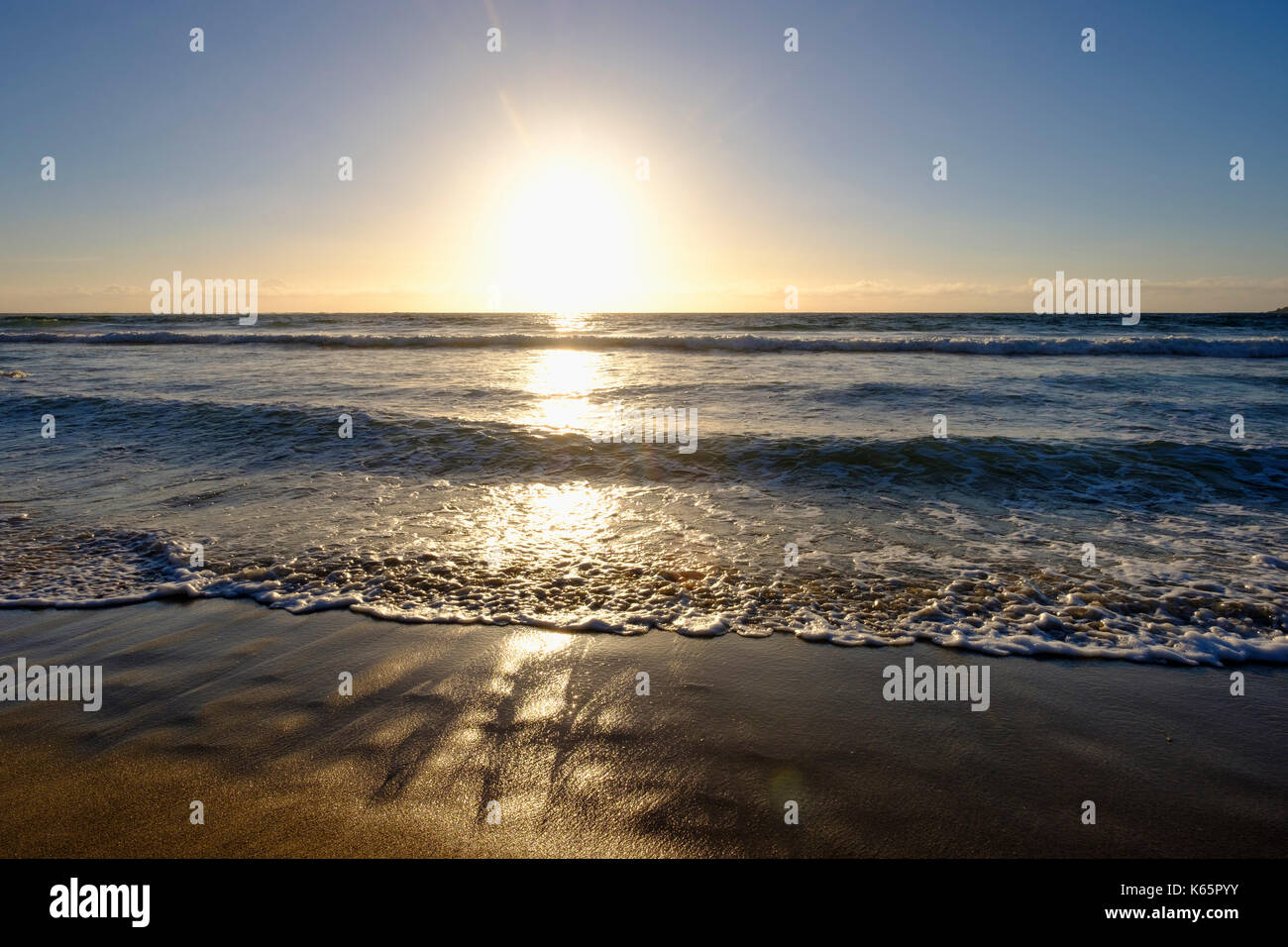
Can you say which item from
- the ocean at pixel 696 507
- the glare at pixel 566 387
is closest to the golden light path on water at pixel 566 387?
the glare at pixel 566 387

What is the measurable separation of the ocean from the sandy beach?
582 millimetres

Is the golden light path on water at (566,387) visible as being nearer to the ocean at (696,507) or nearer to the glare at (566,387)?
the glare at (566,387)

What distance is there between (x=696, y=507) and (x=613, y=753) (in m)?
4.88

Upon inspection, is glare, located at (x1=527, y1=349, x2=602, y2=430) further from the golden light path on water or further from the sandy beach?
the sandy beach

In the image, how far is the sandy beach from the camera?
294 cm

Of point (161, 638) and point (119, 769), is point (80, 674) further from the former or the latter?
point (119, 769)

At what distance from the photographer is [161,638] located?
4.85m

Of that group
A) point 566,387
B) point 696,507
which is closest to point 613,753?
point 696,507

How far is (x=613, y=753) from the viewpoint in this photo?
3.56 metres

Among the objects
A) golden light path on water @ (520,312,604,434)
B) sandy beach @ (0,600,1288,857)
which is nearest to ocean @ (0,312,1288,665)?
golden light path on water @ (520,312,604,434)

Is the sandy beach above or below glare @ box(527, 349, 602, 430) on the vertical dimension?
below

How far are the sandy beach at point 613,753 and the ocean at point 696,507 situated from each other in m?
0.58

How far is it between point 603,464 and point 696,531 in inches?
131

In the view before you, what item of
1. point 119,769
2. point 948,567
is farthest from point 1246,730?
point 119,769
